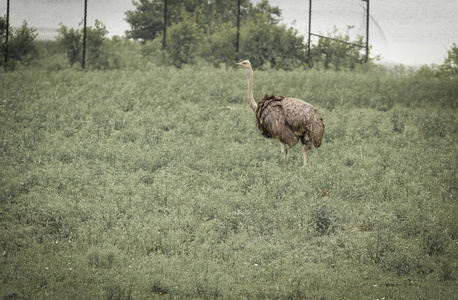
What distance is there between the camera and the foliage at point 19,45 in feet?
70.1

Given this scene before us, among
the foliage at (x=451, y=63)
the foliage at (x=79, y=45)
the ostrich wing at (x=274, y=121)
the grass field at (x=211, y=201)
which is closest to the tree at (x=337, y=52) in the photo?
the foliage at (x=451, y=63)

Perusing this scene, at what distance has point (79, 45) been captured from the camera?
74.2 ft

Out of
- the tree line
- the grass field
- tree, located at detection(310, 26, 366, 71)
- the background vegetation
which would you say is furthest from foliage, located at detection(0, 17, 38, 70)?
tree, located at detection(310, 26, 366, 71)

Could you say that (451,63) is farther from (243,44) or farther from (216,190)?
(216,190)

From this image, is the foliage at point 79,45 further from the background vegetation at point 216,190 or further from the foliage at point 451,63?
the foliage at point 451,63

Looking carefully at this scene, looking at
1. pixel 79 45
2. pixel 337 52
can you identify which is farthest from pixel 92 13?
pixel 337 52

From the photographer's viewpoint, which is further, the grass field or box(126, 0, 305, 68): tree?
box(126, 0, 305, 68): tree

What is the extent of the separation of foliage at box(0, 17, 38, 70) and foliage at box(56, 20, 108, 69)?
103 centimetres

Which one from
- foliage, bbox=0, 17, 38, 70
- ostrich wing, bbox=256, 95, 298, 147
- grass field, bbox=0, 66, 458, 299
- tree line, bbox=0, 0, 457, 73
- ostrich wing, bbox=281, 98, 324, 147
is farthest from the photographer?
tree line, bbox=0, 0, 457, 73

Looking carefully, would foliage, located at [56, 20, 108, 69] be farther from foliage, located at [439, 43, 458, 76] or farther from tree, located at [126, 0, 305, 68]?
foliage, located at [439, 43, 458, 76]

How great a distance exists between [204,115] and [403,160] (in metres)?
5.78

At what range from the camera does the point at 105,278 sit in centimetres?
696

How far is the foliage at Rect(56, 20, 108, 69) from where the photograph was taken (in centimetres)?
2248

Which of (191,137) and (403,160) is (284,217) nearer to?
(403,160)
